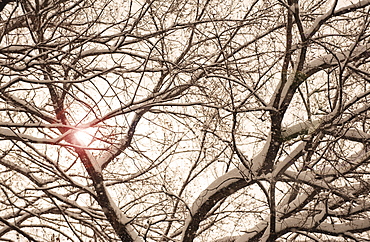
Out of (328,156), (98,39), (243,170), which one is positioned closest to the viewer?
(328,156)

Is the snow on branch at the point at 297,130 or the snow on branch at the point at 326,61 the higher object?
the snow on branch at the point at 326,61

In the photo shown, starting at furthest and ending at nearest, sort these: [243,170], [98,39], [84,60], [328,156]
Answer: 1. [84,60]
2. [243,170]
3. [98,39]
4. [328,156]

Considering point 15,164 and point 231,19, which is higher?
point 231,19

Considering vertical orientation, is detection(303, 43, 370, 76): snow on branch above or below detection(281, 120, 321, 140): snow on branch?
above

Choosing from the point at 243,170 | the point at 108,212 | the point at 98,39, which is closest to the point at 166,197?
the point at 108,212

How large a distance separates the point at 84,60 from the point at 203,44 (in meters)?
1.80

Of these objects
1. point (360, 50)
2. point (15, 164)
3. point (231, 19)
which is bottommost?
point (360, 50)

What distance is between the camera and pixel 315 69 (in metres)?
6.73

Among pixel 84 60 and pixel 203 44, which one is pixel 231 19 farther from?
pixel 84 60

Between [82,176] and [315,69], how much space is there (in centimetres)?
382

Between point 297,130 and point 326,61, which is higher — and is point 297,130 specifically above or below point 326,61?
below

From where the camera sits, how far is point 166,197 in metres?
7.91

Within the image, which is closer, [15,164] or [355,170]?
[355,170]

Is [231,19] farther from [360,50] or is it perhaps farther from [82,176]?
[82,176]
